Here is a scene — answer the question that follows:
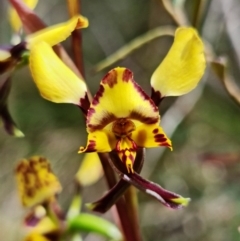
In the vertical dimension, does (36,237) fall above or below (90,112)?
below

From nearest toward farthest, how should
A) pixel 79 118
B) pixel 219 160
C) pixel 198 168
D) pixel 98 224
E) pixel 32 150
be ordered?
pixel 98 224 < pixel 219 160 < pixel 198 168 < pixel 32 150 < pixel 79 118

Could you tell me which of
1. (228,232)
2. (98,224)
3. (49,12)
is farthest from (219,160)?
(49,12)

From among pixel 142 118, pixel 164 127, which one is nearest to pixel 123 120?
pixel 142 118

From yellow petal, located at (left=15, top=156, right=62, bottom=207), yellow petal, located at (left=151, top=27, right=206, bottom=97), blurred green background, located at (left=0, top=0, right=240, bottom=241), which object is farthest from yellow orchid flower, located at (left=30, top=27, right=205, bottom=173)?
blurred green background, located at (left=0, top=0, right=240, bottom=241)

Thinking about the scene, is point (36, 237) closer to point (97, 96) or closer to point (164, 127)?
point (97, 96)

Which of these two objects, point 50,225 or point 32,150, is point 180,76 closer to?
point 50,225

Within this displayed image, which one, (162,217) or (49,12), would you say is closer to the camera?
(162,217)

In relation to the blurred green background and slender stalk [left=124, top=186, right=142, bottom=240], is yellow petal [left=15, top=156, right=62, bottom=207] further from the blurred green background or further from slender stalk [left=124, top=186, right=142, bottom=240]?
the blurred green background
